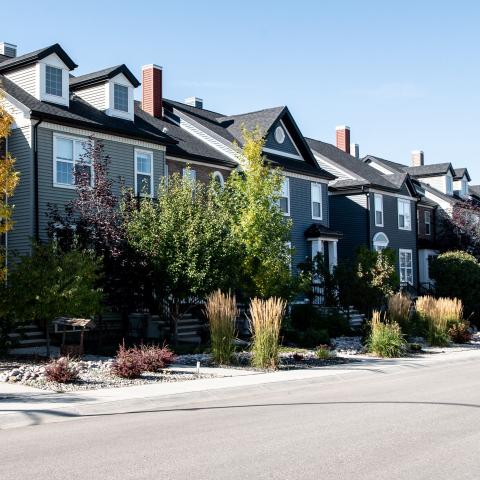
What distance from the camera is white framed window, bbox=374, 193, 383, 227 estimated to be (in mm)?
41969

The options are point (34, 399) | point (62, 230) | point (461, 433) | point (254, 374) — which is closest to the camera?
point (461, 433)

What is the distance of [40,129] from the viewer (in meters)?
24.1

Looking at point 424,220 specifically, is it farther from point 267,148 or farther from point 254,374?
point 254,374

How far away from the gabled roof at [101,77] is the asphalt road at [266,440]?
1752 cm

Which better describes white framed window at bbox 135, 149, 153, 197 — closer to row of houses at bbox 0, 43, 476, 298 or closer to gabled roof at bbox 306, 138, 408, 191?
row of houses at bbox 0, 43, 476, 298

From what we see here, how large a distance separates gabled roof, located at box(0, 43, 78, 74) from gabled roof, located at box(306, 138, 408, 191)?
66.3 ft

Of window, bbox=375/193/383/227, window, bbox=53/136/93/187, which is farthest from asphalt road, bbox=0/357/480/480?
window, bbox=375/193/383/227

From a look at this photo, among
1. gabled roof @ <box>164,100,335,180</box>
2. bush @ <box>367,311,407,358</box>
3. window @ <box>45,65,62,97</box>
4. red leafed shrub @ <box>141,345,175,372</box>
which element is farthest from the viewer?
gabled roof @ <box>164,100,335,180</box>

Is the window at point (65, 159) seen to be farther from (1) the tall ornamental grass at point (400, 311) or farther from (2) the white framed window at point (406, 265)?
(2) the white framed window at point (406, 265)

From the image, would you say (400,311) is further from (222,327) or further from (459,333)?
(222,327)

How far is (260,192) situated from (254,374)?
803 centimetres

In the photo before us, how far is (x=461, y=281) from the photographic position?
35.4 meters

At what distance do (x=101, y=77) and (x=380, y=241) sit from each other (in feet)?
68.8

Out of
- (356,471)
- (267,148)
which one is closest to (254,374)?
(356,471)
